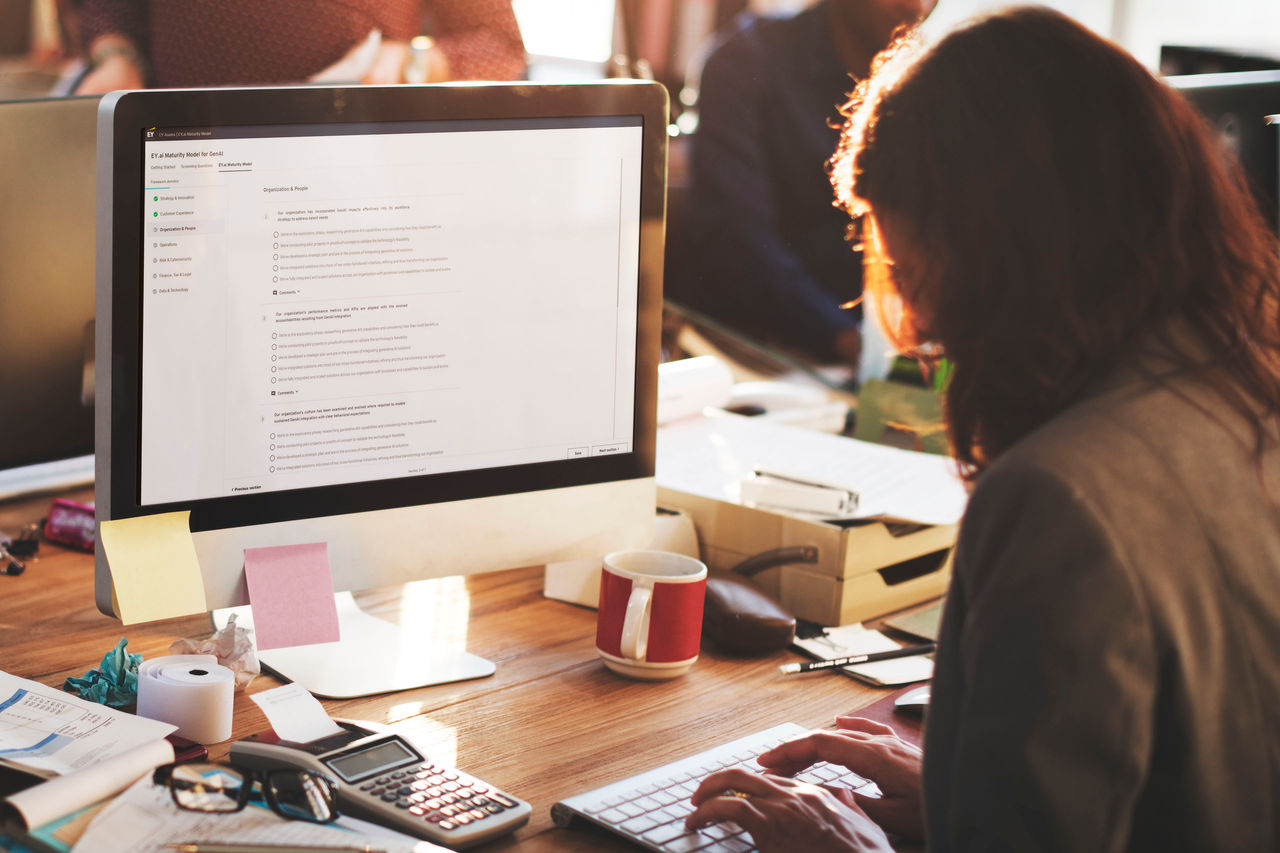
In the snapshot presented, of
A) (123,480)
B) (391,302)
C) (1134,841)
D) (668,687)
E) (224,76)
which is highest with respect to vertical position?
(224,76)

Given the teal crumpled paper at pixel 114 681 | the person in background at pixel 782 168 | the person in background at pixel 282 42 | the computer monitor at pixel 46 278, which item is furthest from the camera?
the person in background at pixel 782 168

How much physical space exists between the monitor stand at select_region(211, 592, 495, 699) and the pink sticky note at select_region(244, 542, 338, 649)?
0.19ft

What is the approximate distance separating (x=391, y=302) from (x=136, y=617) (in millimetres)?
306

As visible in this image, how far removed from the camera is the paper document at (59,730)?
82 cm

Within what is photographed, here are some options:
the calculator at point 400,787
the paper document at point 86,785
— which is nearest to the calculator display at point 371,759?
the calculator at point 400,787

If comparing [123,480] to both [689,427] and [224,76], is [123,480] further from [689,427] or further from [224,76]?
[224,76]

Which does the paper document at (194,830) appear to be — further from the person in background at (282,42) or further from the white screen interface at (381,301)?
the person in background at (282,42)

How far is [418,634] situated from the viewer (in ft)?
3.82

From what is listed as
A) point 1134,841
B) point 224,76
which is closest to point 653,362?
point 1134,841

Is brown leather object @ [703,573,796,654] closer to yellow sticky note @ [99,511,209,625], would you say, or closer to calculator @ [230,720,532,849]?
calculator @ [230,720,532,849]

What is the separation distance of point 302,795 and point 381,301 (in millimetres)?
384

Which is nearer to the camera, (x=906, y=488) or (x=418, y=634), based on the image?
(x=418, y=634)

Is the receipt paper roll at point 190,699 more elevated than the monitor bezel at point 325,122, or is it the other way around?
the monitor bezel at point 325,122

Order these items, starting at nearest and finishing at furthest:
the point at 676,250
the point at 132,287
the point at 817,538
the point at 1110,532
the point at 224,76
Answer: the point at 1110,532 → the point at 132,287 → the point at 817,538 → the point at 224,76 → the point at 676,250
